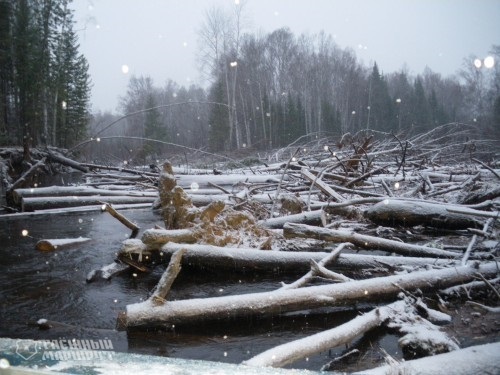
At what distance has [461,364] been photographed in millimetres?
1175

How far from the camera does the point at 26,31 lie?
6164 millimetres

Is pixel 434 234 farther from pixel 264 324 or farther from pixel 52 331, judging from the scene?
pixel 52 331

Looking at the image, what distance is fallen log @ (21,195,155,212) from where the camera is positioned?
6.97m

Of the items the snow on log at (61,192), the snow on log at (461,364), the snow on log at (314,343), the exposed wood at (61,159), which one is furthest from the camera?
the exposed wood at (61,159)

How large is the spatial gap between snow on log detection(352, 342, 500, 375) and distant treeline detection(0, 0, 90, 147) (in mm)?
6077

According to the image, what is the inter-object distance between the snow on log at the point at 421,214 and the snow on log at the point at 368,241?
4.24ft

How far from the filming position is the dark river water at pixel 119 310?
86.5 inches

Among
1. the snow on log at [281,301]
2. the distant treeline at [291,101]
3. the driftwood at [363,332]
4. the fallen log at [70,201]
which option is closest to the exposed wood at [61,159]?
the fallen log at [70,201]

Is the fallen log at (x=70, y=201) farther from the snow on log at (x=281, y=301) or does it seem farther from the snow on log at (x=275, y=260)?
the snow on log at (x=281, y=301)

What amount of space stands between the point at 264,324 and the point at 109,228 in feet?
15.2

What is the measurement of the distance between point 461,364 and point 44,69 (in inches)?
295

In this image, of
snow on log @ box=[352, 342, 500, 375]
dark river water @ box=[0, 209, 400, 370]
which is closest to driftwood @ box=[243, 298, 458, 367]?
dark river water @ box=[0, 209, 400, 370]

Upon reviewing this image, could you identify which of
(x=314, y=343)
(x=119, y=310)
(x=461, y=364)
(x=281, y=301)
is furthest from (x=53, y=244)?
(x=461, y=364)

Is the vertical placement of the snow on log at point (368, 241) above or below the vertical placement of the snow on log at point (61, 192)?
below
